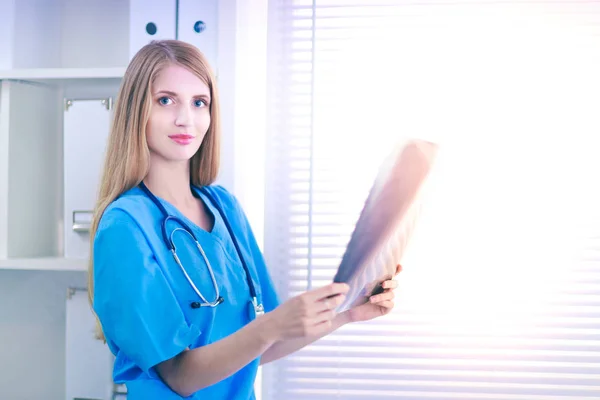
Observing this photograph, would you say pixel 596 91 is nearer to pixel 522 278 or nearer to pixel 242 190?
pixel 522 278

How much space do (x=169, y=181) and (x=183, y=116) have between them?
0.13 metres

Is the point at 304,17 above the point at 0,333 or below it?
above

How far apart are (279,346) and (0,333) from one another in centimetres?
77

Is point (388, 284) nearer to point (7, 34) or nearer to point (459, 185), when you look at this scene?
point (459, 185)

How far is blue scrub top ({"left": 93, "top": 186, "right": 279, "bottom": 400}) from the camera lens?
0.96 m

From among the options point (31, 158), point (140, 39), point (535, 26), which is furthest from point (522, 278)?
point (31, 158)

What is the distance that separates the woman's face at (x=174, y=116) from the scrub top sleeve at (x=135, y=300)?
17 cm

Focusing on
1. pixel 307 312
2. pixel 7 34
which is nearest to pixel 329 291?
pixel 307 312

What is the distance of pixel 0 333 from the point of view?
5.15ft

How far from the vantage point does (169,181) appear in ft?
3.80

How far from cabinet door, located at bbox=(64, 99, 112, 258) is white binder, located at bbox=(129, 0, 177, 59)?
0.17 metres

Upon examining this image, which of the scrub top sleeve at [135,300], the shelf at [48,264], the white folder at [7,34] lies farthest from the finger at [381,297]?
the white folder at [7,34]

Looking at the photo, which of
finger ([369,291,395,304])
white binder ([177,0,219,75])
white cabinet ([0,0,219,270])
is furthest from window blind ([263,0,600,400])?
finger ([369,291,395,304])

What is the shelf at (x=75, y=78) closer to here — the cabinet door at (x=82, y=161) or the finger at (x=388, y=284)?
the cabinet door at (x=82, y=161)
